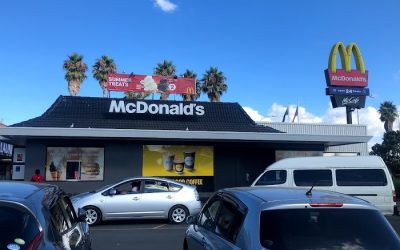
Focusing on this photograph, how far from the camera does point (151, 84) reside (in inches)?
1292

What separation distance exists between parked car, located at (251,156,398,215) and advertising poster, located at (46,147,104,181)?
35.5ft

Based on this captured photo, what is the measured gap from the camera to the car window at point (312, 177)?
51.5 ft

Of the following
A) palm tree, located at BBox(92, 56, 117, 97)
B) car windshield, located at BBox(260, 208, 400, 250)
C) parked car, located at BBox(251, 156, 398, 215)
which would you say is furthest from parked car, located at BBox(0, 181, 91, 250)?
palm tree, located at BBox(92, 56, 117, 97)

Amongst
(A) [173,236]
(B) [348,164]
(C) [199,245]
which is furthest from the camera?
(B) [348,164]

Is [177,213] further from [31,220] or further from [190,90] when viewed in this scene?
[190,90]

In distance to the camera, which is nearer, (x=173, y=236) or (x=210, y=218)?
(x=210, y=218)

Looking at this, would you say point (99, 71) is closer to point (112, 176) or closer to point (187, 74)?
point (187, 74)

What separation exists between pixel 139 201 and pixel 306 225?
39.3ft

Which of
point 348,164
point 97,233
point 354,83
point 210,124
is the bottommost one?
point 97,233

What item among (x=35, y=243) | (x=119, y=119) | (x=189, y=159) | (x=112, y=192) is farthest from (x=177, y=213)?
(x=35, y=243)

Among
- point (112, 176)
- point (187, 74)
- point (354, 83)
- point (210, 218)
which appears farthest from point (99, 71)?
point (210, 218)

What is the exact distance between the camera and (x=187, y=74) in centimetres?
5706

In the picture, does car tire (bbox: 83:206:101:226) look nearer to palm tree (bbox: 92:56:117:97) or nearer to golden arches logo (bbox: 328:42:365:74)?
golden arches logo (bbox: 328:42:365:74)

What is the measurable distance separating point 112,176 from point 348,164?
12.6 meters
